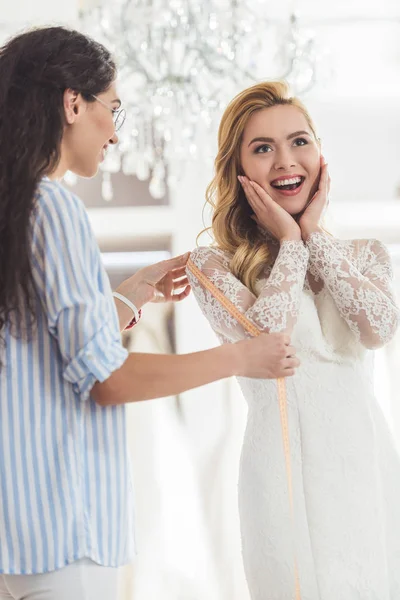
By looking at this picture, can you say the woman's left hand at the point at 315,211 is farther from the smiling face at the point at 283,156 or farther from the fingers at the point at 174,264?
the fingers at the point at 174,264

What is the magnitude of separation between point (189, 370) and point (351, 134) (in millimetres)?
3568

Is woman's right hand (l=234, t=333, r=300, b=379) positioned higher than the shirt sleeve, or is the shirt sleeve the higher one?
the shirt sleeve

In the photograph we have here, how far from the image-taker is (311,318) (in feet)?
6.42

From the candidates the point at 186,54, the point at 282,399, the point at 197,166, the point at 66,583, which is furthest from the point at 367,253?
the point at 197,166

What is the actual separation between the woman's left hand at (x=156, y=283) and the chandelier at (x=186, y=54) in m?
1.16

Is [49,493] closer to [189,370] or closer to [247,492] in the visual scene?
[189,370]

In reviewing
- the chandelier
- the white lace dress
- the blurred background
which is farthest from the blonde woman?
the chandelier

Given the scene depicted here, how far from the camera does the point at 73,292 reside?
133cm

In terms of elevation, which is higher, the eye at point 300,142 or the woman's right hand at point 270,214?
the eye at point 300,142

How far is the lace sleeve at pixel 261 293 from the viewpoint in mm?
1792

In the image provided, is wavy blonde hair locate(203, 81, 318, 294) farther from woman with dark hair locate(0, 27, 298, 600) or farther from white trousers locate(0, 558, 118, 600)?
white trousers locate(0, 558, 118, 600)

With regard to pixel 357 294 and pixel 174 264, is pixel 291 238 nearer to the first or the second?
pixel 357 294

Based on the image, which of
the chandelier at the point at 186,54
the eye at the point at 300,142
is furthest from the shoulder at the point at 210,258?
the chandelier at the point at 186,54

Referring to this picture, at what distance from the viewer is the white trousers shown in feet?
4.41
